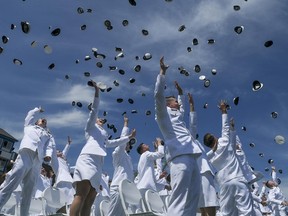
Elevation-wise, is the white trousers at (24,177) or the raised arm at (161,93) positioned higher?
the raised arm at (161,93)

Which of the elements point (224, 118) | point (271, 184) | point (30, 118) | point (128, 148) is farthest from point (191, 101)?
point (271, 184)

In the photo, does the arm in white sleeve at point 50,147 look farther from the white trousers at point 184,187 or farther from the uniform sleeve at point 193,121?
the white trousers at point 184,187

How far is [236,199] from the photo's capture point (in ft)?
24.7

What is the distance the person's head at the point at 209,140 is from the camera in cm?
841

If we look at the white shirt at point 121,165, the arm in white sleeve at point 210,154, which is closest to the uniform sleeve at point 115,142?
the white shirt at point 121,165

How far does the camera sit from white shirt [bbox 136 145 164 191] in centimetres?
1123

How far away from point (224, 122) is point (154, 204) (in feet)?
8.52

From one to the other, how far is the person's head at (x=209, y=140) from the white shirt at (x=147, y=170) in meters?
2.97

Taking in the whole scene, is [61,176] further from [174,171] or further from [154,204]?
[174,171]

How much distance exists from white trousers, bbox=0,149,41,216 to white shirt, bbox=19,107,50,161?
0.12 metres

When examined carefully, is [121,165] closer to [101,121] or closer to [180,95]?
[101,121]

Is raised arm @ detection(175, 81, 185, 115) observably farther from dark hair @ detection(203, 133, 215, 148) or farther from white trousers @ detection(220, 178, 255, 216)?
white trousers @ detection(220, 178, 255, 216)

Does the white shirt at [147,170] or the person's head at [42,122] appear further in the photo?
the white shirt at [147,170]

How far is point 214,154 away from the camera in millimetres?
8586
